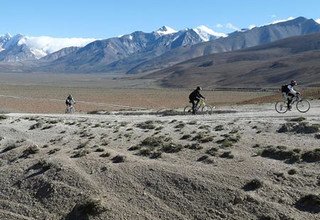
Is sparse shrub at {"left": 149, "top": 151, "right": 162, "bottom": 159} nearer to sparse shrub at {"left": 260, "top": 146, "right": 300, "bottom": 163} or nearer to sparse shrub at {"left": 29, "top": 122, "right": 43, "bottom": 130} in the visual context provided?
sparse shrub at {"left": 260, "top": 146, "right": 300, "bottom": 163}

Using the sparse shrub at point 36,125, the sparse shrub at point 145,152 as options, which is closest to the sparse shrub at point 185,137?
the sparse shrub at point 145,152

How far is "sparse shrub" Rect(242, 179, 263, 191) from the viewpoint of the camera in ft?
55.9

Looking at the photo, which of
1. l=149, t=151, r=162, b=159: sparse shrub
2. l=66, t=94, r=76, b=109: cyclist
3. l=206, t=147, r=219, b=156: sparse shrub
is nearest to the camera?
l=206, t=147, r=219, b=156: sparse shrub

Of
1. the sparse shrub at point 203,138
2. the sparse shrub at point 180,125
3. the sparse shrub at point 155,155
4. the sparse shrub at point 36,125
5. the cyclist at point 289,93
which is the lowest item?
the sparse shrub at point 36,125

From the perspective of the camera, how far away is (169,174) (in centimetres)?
1861

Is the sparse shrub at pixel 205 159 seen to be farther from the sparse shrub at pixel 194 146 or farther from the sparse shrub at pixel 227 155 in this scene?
the sparse shrub at pixel 194 146

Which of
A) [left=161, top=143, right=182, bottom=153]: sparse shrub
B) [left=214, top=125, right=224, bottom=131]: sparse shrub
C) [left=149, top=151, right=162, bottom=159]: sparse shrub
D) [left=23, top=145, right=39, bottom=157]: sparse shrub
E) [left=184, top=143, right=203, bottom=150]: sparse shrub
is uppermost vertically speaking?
[left=214, top=125, right=224, bottom=131]: sparse shrub

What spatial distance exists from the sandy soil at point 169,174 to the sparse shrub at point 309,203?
0.03m

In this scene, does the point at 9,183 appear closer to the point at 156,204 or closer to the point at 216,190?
the point at 156,204

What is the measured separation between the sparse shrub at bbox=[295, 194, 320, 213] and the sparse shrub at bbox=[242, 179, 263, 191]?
141cm

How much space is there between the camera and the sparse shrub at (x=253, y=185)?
17047mm

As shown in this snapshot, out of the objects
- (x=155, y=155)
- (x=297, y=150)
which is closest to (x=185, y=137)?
(x=155, y=155)

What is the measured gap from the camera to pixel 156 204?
17.0m

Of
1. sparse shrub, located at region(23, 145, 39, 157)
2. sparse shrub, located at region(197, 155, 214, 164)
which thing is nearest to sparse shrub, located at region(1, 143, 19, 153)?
sparse shrub, located at region(23, 145, 39, 157)
